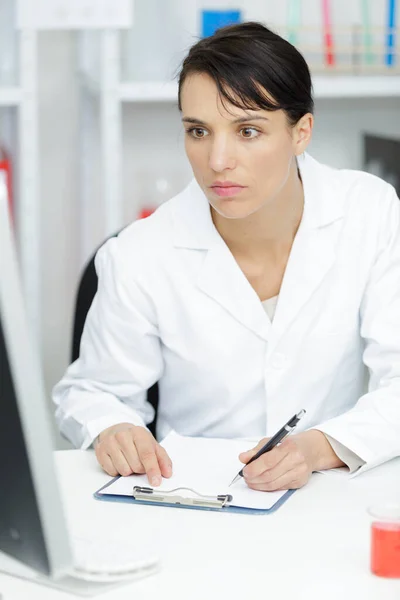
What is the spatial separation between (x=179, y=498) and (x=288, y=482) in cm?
15

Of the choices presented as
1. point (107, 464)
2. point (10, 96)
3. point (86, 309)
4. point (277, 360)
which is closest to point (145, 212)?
point (10, 96)

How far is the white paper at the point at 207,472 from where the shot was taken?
1266mm

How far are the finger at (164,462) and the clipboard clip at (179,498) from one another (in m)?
0.06

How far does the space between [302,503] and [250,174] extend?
1.74 feet

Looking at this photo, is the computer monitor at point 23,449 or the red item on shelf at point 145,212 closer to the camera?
the computer monitor at point 23,449

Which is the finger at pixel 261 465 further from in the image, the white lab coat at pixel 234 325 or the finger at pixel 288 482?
the white lab coat at pixel 234 325

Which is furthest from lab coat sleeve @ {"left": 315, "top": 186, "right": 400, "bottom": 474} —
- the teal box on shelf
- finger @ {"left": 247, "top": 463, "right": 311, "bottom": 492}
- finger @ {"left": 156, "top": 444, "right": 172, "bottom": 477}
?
the teal box on shelf

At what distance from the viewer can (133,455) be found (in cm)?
136

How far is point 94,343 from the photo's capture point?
166cm

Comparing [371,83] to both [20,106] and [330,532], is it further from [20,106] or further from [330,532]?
[330,532]

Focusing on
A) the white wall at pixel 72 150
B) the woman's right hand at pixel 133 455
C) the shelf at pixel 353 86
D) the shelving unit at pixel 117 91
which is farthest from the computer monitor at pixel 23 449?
the white wall at pixel 72 150

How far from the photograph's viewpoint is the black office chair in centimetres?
179

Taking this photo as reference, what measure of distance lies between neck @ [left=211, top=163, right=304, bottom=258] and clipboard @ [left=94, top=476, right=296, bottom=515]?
→ 0.53m

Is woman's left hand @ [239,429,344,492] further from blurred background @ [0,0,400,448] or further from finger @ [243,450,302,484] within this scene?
blurred background @ [0,0,400,448]
